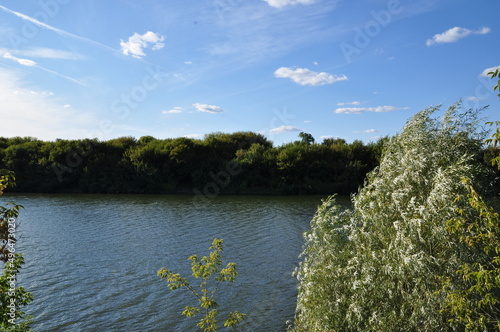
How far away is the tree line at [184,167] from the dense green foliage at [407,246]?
2115 inches

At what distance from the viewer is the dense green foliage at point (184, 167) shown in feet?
224

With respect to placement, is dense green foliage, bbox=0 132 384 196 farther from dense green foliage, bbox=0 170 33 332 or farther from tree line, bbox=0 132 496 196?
dense green foliage, bbox=0 170 33 332

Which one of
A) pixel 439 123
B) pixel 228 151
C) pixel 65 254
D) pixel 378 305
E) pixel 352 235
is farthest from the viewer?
pixel 228 151

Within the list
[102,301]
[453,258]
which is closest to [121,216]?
[102,301]

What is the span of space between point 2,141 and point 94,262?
7290 centimetres

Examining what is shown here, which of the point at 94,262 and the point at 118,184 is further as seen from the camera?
the point at 118,184

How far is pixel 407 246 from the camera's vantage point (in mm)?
10000

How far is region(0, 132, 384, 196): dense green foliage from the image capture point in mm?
68312

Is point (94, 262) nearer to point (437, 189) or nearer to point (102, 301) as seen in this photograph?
point (102, 301)

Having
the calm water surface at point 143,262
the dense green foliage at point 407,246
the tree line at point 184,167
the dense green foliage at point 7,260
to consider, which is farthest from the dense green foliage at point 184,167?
the dense green foliage at point 7,260

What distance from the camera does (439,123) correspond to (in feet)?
43.8

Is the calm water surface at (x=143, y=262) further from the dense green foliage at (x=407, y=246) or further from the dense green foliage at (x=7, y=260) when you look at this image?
the dense green foliage at (x=7, y=260)

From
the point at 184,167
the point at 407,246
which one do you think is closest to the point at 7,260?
the point at 407,246

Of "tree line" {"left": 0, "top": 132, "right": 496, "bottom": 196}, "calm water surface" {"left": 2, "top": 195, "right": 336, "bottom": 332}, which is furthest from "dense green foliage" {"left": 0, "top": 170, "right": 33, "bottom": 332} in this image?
"tree line" {"left": 0, "top": 132, "right": 496, "bottom": 196}
